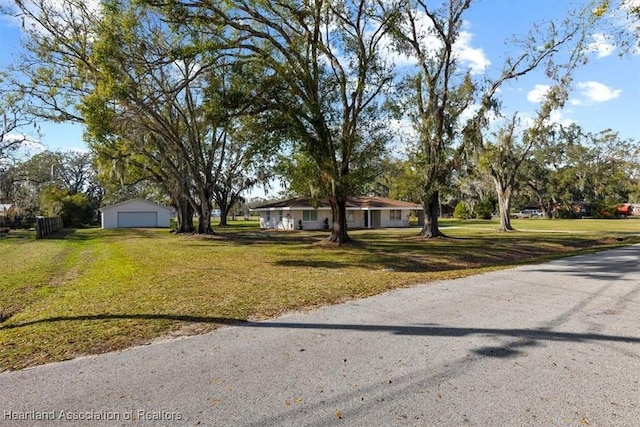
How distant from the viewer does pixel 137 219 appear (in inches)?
1684

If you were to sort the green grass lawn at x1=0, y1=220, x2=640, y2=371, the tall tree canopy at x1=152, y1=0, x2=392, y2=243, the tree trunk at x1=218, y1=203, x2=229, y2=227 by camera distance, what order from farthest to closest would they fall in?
the tree trunk at x1=218, y1=203, x2=229, y2=227 < the tall tree canopy at x1=152, y1=0, x2=392, y2=243 < the green grass lawn at x1=0, y1=220, x2=640, y2=371

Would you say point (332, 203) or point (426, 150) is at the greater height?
point (426, 150)

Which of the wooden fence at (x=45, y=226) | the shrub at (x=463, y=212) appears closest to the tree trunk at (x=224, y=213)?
the wooden fence at (x=45, y=226)

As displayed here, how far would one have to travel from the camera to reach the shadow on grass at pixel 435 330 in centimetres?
455

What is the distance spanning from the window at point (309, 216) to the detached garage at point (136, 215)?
680 inches

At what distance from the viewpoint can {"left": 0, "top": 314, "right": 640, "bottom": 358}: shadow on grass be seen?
4.55 metres

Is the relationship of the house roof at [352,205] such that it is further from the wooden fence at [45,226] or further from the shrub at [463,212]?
the shrub at [463,212]

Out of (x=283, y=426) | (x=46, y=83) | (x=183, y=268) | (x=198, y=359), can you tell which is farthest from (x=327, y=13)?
(x=283, y=426)

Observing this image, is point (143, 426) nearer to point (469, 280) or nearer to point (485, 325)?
point (485, 325)

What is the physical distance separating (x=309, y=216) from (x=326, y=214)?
1642 mm

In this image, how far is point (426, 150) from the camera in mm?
20719

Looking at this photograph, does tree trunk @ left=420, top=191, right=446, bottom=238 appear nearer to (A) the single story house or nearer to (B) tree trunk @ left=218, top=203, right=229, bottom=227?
(A) the single story house

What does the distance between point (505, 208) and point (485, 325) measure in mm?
26880

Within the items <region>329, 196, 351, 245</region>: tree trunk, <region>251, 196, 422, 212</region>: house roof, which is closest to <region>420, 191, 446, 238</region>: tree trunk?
<region>329, 196, 351, 245</region>: tree trunk
